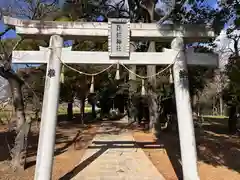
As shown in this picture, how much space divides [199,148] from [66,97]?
43.3ft

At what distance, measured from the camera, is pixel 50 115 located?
612 centimetres

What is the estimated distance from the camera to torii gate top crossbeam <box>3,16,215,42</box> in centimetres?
639

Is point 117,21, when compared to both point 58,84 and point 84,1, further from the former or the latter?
point 84,1

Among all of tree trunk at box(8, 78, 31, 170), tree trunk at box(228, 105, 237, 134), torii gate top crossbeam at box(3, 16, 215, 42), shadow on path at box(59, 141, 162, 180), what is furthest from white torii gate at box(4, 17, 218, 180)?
tree trunk at box(228, 105, 237, 134)

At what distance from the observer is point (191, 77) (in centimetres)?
1414

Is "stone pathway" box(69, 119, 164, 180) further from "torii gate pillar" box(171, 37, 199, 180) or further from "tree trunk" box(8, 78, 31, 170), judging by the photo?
"tree trunk" box(8, 78, 31, 170)

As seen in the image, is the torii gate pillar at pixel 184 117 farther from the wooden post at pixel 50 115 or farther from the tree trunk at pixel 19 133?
the tree trunk at pixel 19 133

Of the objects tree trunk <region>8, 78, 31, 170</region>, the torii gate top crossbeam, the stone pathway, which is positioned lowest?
the stone pathway

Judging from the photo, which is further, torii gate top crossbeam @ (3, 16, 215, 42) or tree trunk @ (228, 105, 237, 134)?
tree trunk @ (228, 105, 237, 134)

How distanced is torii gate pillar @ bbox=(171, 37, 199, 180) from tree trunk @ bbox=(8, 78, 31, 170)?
3960 mm

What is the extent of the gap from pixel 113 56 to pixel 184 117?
2.12 metres

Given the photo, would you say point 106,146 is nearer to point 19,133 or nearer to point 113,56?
point 19,133

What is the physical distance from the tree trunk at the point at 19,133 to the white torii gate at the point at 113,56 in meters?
1.46

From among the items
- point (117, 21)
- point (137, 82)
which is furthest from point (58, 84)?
point (137, 82)
